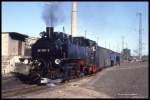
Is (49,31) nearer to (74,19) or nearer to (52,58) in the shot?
(52,58)

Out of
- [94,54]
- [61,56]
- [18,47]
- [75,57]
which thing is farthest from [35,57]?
[18,47]

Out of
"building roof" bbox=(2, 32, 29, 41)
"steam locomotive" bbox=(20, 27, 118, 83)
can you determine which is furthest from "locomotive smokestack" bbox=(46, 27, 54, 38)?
"building roof" bbox=(2, 32, 29, 41)

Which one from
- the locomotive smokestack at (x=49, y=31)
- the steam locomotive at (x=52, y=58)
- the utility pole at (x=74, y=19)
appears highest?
the utility pole at (x=74, y=19)

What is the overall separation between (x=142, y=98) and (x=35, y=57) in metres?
10.7

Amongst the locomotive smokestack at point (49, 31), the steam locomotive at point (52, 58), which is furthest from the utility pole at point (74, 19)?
the locomotive smokestack at point (49, 31)

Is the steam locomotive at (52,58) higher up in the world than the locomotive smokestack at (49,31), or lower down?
lower down

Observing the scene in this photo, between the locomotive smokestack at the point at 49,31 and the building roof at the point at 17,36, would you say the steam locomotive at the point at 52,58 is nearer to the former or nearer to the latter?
the locomotive smokestack at the point at 49,31

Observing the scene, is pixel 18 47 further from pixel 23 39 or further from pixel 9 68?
pixel 9 68

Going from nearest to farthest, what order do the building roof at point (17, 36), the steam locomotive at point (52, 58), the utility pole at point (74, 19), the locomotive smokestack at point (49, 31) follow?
the steam locomotive at point (52, 58) → the locomotive smokestack at point (49, 31) → the building roof at point (17, 36) → the utility pole at point (74, 19)

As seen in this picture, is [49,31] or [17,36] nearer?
[49,31]

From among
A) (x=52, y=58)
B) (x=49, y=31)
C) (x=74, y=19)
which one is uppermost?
A: (x=74, y=19)

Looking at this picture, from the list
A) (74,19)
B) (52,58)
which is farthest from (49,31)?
(74,19)

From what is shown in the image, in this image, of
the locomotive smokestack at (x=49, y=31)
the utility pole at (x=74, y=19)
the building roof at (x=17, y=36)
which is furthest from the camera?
the utility pole at (x=74, y=19)

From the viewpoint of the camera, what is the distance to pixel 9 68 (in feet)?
115
